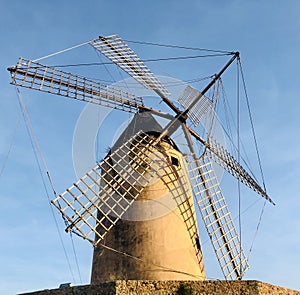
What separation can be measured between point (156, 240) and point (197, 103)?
4.01 metres

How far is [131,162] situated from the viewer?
29.7 ft

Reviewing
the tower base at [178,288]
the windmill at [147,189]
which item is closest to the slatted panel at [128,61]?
the windmill at [147,189]

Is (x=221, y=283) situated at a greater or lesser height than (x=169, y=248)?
lesser

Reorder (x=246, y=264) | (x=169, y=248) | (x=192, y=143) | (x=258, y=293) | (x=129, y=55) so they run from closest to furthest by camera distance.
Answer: (x=258, y=293) → (x=169, y=248) → (x=246, y=264) → (x=192, y=143) → (x=129, y=55)

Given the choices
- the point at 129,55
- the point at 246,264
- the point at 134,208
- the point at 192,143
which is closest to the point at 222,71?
the point at 192,143

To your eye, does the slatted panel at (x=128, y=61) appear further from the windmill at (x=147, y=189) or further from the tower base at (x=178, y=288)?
the tower base at (x=178, y=288)

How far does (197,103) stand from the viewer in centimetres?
1074

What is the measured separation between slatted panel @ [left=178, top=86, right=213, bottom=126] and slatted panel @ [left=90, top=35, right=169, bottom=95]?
0.50 m

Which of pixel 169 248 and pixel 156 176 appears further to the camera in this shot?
pixel 156 176

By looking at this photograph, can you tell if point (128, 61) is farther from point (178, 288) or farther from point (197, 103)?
point (178, 288)

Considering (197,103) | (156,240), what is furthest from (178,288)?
(197,103)

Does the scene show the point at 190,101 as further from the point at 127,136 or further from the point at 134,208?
the point at 134,208

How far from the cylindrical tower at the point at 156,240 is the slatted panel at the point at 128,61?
85.8 inches

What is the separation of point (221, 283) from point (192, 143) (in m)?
4.20
